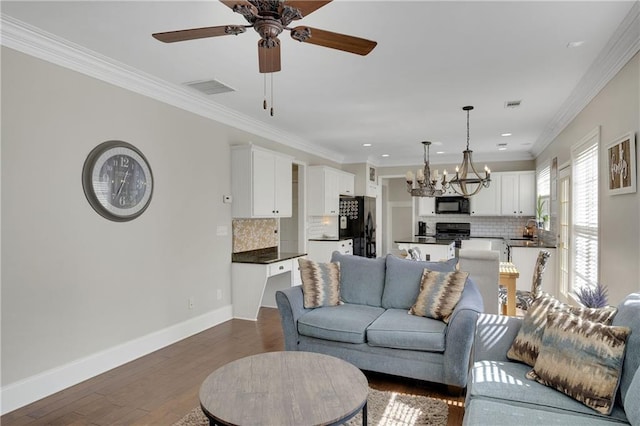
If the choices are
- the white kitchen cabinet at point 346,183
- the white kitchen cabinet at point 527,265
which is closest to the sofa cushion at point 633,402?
the white kitchen cabinet at point 527,265

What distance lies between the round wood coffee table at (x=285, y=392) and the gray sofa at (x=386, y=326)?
0.83 meters

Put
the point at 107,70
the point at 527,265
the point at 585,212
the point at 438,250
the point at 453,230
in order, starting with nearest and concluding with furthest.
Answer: the point at 107,70 → the point at 585,212 → the point at 527,265 → the point at 438,250 → the point at 453,230

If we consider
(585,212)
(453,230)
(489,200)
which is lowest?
(453,230)

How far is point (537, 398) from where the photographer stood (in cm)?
188

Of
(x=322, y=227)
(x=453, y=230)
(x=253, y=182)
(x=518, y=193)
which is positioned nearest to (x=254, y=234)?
(x=253, y=182)

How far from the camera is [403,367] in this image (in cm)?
300

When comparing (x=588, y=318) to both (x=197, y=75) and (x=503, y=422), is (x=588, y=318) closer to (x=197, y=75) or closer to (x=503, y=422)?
(x=503, y=422)

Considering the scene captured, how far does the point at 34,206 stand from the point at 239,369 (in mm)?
2011

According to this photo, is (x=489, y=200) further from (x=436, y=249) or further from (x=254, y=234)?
(x=254, y=234)

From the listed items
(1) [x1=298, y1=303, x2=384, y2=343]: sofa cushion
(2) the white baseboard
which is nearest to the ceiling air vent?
(1) [x1=298, y1=303, x2=384, y2=343]: sofa cushion

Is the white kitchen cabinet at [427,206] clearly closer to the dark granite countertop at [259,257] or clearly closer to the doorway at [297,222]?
the doorway at [297,222]

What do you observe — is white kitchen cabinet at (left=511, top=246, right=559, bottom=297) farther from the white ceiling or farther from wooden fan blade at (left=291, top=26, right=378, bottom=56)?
wooden fan blade at (left=291, top=26, right=378, bottom=56)

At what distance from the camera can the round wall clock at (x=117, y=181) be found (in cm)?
331

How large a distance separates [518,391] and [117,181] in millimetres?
3436
